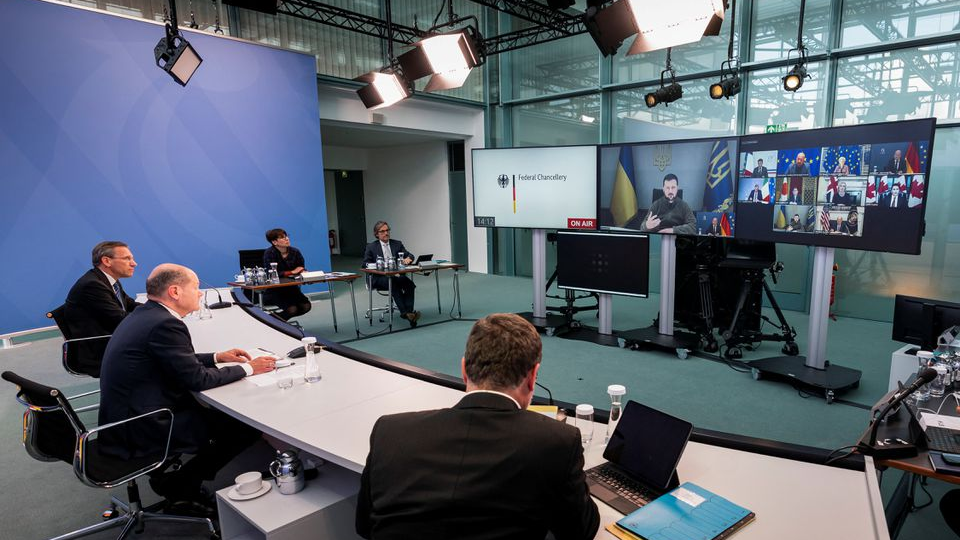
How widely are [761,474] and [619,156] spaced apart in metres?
4.02

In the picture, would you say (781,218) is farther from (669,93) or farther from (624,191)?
(669,93)

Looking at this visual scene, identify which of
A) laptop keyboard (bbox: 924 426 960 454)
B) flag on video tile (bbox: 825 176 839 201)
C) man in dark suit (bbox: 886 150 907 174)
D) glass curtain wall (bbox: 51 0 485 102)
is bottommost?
laptop keyboard (bbox: 924 426 960 454)

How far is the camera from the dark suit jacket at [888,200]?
342 centimetres

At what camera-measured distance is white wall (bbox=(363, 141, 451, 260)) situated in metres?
11.0

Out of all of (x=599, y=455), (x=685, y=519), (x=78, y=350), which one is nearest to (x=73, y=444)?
(x=78, y=350)

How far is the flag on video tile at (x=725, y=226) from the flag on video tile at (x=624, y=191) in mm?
843

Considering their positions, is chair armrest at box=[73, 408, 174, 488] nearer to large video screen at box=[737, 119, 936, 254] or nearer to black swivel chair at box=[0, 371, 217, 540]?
black swivel chair at box=[0, 371, 217, 540]

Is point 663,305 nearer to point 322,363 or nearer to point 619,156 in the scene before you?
point 619,156

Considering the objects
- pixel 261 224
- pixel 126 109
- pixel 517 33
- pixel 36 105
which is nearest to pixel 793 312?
pixel 517 33

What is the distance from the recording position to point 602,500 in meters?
1.52

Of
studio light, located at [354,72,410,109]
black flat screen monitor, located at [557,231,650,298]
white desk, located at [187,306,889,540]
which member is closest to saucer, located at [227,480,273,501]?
white desk, located at [187,306,889,540]

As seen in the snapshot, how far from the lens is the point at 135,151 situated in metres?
6.39

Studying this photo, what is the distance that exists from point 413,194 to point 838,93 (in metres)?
7.95

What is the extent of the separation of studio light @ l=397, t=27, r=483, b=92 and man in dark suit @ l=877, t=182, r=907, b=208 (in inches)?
127
